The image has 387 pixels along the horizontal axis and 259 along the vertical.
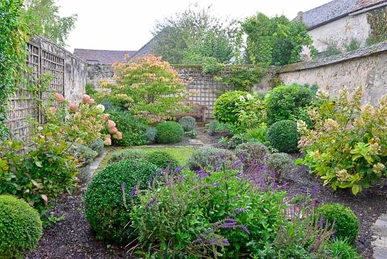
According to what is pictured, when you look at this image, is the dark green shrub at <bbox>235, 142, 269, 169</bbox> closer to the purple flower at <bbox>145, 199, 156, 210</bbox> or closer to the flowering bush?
the flowering bush

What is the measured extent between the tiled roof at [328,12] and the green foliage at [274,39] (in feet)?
10.1

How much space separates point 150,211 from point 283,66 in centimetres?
1027

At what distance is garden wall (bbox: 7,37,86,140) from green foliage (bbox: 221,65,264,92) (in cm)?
532

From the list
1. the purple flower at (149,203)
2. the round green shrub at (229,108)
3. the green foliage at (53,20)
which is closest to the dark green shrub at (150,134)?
the round green shrub at (229,108)

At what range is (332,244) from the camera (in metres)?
2.61

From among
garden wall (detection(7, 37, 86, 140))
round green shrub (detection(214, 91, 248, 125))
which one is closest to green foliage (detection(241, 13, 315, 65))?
round green shrub (detection(214, 91, 248, 125))

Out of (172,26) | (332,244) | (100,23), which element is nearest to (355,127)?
(332,244)

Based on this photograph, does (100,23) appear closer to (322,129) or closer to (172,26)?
(172,26)

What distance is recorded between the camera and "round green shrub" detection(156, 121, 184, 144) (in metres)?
8.12

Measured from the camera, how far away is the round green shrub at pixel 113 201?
2.59 meters

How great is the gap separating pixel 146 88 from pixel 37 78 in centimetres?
336

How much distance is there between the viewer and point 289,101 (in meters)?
7.48

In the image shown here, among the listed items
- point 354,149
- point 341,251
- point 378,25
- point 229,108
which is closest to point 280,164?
point 354,149

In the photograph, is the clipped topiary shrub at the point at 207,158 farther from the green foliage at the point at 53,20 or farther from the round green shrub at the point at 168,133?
the green foliage at the point at 53,20
